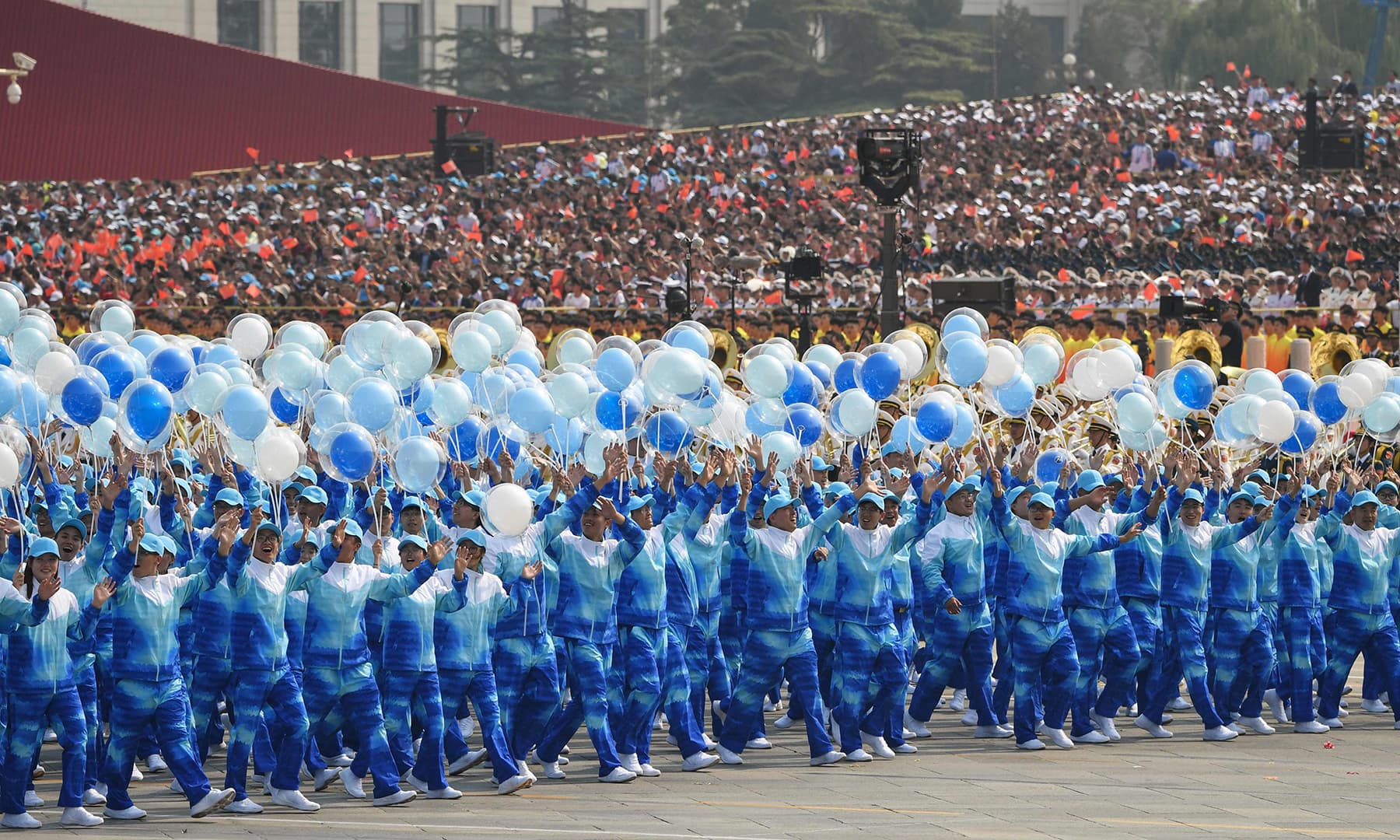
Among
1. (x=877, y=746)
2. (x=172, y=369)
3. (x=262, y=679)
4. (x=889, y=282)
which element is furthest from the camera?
(x=889, y=282)

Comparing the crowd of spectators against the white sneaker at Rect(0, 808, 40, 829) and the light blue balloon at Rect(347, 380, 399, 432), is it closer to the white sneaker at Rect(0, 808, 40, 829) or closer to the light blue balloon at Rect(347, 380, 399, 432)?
the light blue balloon at Rect(347, 380, 399, 432)

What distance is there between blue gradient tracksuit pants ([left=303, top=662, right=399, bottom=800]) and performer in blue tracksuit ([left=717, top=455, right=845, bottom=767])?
197 centimetres

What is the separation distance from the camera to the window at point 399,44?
69.1 m

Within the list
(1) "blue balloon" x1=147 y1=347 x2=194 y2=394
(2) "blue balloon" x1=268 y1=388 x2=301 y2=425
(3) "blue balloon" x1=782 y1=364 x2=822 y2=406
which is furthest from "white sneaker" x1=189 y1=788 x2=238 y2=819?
(3) "blue balloon" x1=782 y1=364 x2=822 y2=406

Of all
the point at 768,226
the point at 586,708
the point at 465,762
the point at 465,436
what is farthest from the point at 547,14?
the point at 586,708

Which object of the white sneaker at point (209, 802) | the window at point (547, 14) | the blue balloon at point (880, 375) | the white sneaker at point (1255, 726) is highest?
the window at point (547, 14)

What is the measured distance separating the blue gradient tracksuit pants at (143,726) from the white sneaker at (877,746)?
11.6 ft

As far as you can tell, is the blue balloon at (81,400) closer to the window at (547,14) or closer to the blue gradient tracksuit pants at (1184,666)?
the blue gradient tracksuit pants at (1184,666)

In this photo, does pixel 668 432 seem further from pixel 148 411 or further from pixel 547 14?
pixel 547 14

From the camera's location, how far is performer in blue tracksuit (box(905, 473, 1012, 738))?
39.5ft

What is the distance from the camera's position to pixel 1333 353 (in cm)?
1811

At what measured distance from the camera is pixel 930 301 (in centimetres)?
2480

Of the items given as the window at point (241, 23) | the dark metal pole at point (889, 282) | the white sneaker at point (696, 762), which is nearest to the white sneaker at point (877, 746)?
the white sneaker at point (696, 762)

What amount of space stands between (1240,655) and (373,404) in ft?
16.2
